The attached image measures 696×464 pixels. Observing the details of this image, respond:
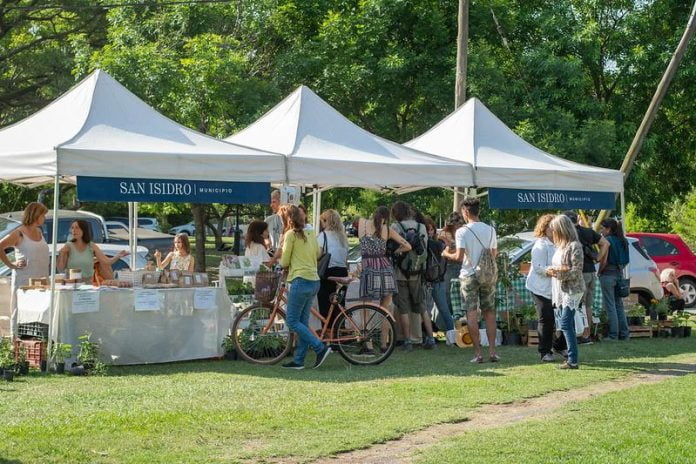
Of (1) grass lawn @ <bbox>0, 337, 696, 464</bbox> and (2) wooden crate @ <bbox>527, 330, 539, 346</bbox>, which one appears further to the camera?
(2) wooden crate @ <bbox>527, 330, 539, 346</bbox>

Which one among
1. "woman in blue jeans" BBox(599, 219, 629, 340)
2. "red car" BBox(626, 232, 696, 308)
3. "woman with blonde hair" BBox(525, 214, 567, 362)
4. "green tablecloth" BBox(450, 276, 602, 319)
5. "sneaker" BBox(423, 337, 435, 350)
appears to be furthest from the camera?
"red car" BBox(626, 232, 696, 308)

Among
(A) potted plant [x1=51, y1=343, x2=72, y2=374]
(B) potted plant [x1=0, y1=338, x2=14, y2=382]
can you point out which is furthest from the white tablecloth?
(B) potted plant [x1=0, y1=338, x2=14, y2=382]

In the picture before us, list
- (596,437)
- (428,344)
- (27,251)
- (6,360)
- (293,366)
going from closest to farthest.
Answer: (596,437)
(6,360)
(293,366)
(27,251)
(428,344)

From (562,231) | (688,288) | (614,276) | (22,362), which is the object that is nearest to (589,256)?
(614,276)

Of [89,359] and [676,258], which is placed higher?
[676,258]

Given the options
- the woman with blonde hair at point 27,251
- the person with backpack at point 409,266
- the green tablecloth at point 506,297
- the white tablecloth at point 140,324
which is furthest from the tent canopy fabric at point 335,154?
the woman with blonde hair at point 27,251

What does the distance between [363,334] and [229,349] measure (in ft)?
5.56

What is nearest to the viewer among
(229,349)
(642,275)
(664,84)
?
(229,349)

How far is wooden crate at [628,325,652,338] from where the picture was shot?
53.6 feet

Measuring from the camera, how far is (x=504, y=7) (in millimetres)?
25234

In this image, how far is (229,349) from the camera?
13414 mm

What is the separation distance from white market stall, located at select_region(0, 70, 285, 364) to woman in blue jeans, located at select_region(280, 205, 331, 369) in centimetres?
123

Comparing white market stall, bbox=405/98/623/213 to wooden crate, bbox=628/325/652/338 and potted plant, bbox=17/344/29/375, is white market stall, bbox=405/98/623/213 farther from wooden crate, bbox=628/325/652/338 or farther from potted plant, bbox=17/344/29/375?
potted plant, bbox=17/344/29/375

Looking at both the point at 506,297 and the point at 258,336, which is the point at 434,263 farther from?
the point at 258,336
